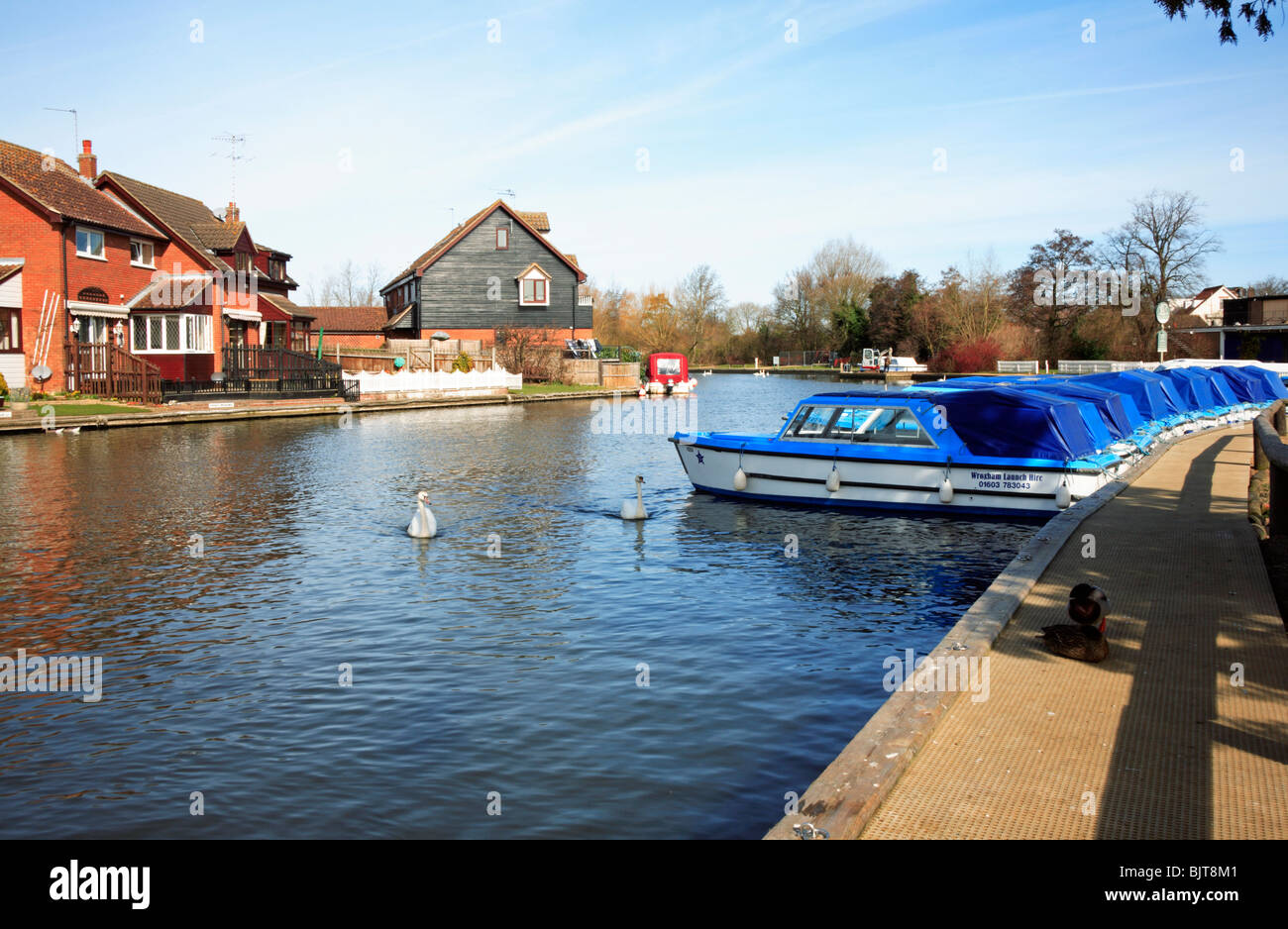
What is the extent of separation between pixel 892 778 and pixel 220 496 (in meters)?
18.7

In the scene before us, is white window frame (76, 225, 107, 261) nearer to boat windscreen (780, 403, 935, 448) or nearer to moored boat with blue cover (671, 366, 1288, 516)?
moored boat with blue cover (671, 366, 1288, 516)

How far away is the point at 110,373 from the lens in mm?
41156

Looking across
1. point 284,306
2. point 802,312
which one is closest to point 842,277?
Result: point 802,312

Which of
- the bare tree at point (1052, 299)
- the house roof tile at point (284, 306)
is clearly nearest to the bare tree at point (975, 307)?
the bare tree at point (1052, 299)

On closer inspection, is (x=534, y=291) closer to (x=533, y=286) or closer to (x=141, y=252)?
(x=533, y=286)

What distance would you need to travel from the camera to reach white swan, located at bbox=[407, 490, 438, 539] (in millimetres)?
17656

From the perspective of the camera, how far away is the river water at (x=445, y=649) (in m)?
7.65

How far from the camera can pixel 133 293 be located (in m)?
46.7

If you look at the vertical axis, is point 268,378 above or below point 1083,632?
above

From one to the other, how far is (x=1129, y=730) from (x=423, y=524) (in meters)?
13.0

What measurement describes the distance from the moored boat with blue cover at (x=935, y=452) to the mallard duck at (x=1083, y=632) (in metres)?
11.6

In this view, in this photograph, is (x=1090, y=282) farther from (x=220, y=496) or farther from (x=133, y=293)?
(x=220, y=496)

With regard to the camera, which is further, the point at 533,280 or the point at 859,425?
the point at 533,280

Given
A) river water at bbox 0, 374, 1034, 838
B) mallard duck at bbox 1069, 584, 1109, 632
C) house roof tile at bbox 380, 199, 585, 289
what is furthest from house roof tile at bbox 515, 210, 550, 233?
mallard duck at bbox 1069, 584, 1109, 632
